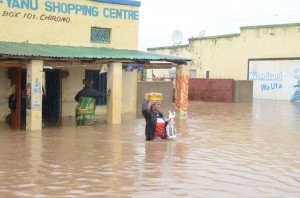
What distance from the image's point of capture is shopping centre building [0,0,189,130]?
50.6ft

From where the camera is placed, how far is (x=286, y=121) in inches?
775

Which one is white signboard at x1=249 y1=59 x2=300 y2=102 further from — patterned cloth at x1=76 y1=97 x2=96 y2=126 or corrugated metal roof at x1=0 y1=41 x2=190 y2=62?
patterned cloth at x1=76 y1=97 x2=96 y2=126

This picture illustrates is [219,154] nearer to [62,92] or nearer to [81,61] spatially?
[81,61]

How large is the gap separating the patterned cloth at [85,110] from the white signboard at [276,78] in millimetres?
21105

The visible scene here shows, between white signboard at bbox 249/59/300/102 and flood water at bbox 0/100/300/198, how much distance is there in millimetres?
19084

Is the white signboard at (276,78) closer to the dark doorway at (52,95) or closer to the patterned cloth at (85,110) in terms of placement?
the dark doorway at (52,95)

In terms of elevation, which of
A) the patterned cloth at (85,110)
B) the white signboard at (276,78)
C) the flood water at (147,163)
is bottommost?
the flood water at (147,163)

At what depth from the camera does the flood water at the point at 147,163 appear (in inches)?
297

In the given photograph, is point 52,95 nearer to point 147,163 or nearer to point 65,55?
point 65,55

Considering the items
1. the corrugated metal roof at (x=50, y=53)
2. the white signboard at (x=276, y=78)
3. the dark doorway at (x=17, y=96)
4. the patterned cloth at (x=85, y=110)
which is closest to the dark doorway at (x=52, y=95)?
the corrugated metal roof at (x=50, y=53)

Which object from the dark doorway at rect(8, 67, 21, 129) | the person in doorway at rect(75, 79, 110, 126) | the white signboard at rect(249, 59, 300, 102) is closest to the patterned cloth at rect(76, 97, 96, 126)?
the person in doorway at rect(75, 79, 110, 126)

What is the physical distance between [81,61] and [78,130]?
2652mm

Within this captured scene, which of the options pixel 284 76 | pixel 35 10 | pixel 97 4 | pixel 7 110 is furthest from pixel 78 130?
pixel 284 76

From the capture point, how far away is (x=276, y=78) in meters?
35.3
